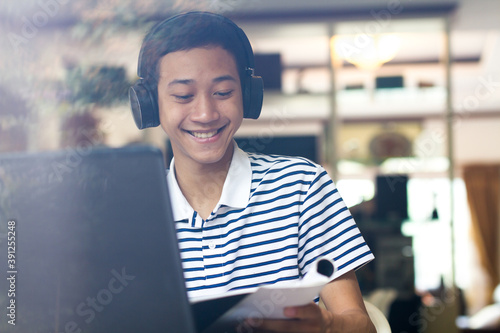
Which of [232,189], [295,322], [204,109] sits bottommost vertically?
[295,322]

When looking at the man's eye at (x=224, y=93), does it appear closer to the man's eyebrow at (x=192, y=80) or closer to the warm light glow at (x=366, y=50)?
the man's eyebrow at (x=192, y=80)

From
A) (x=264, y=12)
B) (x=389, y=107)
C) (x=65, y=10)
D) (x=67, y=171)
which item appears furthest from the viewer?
(x=389, y=107)

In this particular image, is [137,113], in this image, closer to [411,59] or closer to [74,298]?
[74,298]

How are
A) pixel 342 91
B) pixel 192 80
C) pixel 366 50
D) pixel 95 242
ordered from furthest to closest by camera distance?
pixel 342 91, pixel 366 50, pixel 192 80, pixel 95 242

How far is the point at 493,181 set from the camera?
547 centimetres

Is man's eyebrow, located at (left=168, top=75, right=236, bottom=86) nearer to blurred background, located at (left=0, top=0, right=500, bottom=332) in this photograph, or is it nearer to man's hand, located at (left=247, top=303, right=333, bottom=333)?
blurred background, located at (left=0, top=0, right=500, bottom=332)

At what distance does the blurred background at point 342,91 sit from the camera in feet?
3.25

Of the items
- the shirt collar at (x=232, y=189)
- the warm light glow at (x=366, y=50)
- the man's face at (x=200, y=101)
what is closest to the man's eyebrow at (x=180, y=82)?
the man's face at (x=200, y=101)

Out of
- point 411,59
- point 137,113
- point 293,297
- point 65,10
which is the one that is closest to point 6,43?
point 65,10

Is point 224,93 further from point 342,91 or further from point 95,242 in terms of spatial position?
point 342,91

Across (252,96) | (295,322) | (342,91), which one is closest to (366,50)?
(342,91)

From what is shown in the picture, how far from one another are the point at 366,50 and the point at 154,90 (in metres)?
1.61

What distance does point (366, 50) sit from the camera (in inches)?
85.7

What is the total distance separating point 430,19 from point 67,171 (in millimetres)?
1892
